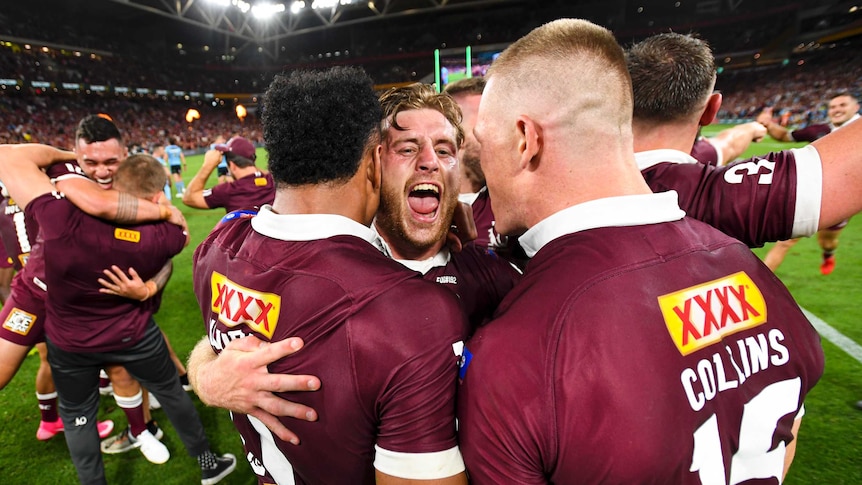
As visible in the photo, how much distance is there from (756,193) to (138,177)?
345cm

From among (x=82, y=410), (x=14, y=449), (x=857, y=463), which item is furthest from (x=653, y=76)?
(x=14, y=449)

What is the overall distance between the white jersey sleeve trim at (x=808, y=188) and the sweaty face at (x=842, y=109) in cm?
695

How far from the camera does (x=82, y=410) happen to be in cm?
297

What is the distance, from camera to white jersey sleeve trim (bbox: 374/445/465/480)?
1.16 meters

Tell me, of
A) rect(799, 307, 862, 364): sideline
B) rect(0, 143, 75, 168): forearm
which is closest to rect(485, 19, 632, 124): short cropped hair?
rect(0, 143, 75, 168): forearm

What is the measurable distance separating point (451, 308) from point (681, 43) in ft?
4.84

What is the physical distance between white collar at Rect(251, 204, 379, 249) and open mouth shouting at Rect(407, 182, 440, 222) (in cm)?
99

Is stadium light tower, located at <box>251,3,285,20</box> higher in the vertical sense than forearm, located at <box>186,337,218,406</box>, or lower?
higher

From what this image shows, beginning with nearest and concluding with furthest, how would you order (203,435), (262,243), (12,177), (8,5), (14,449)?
(262,243) → (12,177) → (203,435) → (14,449) → (8,5)

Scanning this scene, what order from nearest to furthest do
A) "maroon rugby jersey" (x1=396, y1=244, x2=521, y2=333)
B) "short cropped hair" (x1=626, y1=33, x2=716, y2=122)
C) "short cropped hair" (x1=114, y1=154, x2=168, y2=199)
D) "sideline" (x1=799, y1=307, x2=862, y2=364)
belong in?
1. "short cropped hair" (x1=626, y1=33, x2=716, y2=122)
2. "maroon rugby jersey" (x1=396, y1=244, x2=521, y2=333)
3. "short cropped hair" (x1=114, y1=154, x2=168, y2=199)
4. "sideline" (x1=799, y1=307, x2=862, y2=364)

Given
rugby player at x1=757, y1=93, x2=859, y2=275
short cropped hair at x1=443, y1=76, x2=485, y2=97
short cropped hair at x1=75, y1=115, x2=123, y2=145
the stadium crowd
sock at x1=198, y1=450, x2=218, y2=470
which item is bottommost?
sock at x1=198, y1=450, x2=218, y2=470

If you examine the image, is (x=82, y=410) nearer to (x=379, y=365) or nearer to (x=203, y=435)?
(x=203, y=435)

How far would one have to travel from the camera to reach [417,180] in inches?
94.3

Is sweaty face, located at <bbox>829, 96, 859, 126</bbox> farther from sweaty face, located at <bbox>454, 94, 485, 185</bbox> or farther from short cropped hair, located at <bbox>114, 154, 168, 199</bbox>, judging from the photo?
short cropped hair, located at <bbox>114, 154, 168, 199</bbox>
